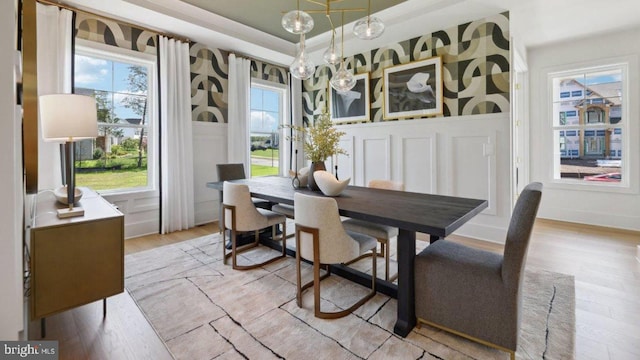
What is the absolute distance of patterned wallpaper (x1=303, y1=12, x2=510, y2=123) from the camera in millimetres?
3416

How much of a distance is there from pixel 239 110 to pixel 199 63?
2.87 feet

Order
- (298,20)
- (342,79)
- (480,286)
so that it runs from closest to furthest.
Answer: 1. (480,286)
2. (298,20)
3. (342,79)

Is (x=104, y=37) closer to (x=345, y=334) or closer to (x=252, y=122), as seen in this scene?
(x=252, y=122)

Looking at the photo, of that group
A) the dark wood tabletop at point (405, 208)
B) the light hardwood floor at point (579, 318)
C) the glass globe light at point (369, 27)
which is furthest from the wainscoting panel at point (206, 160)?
the glass globe light at point (369, 27)

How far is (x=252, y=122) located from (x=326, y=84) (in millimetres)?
1530

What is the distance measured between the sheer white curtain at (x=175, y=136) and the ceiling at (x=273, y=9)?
0.78m

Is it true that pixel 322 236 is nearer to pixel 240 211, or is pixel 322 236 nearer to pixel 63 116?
pixel 240 211

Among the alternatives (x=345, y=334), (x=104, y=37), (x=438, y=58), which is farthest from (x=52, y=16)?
(x=438, y=58)

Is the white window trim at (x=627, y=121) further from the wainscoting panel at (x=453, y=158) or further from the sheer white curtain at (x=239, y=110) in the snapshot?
the sheer white curtain at (x=239, y=110)

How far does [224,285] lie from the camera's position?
94.4 inches

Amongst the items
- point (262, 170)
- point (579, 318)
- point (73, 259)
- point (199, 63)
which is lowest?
point (579, 318)

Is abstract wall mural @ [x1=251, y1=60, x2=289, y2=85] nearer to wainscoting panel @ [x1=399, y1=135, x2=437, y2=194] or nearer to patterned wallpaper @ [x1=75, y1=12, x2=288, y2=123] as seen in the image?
patterned wallpaper @ [x1=75, y1=12, x2=288, y2=123]

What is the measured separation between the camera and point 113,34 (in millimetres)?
3557

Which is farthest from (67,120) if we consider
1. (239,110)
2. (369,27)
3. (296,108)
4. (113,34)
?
(296,108)
